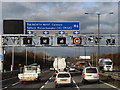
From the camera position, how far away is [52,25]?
35.2 meters

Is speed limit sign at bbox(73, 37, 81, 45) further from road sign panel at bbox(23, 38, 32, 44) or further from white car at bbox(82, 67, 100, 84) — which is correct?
white car at bbox(82, 67, 100, 84)

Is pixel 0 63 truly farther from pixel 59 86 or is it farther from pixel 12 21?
pixel 59 86

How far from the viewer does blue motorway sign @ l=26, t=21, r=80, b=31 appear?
35.2 m

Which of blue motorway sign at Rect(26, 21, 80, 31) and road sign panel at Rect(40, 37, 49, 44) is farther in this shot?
road sign panel at Rect(40, 37, 49, 44)

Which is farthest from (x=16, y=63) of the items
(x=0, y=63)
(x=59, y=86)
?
(x=59, y=86)

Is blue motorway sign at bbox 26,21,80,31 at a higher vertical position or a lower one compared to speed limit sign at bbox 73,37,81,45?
higher

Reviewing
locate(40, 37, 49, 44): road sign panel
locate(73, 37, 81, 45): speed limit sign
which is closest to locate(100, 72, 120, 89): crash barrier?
locate(73, 37, 81, 45): speed limit sign

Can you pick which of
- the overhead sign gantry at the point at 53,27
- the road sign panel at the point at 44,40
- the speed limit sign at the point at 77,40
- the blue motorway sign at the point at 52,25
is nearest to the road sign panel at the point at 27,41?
the overhead sign gantry at the point at 53,27

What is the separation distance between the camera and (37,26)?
3547cm

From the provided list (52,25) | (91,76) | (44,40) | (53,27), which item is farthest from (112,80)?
(44,40)

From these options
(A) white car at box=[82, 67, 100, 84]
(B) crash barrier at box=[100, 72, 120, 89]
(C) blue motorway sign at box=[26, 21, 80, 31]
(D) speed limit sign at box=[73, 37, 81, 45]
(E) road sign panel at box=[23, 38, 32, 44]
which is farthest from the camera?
(D) speed limit sign at box=[73, 37, 81, 45]

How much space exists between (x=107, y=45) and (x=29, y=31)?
53.7ft

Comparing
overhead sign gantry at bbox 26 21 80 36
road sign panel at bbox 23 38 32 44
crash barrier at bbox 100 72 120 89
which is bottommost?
crash barrier at bbox 100 72 120 89

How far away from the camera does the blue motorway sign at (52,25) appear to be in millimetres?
35188
